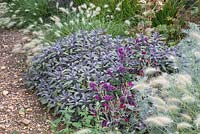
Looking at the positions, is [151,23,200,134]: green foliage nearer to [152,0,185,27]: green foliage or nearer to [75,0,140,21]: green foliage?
[152,0,185,27]: green foliage

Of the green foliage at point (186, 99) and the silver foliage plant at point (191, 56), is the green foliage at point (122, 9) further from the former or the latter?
the green foliage at point (186, 99)

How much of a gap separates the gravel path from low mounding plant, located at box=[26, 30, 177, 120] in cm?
13

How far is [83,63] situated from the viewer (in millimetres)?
4691

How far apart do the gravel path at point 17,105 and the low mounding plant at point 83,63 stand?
13 centimetres

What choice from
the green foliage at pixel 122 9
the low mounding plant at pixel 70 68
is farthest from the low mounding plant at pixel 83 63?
the green foliage at pixel 122 9

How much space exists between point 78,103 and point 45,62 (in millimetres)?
979

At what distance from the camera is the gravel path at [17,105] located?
4.36m

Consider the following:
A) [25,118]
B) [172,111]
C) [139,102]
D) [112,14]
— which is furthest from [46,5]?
[172,111]

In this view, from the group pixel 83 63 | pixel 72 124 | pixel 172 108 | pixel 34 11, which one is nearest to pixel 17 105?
pixel 83 63

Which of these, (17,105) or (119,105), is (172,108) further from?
(17,105)

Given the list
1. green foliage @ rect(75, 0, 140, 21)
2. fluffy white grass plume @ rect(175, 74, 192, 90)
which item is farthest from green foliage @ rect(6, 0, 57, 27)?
fluffy white grass plume @ rect(175, 74, 192, 90)

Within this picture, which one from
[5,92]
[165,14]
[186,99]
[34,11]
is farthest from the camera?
[34,11]

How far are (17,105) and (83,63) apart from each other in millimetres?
815

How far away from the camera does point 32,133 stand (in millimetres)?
4285
